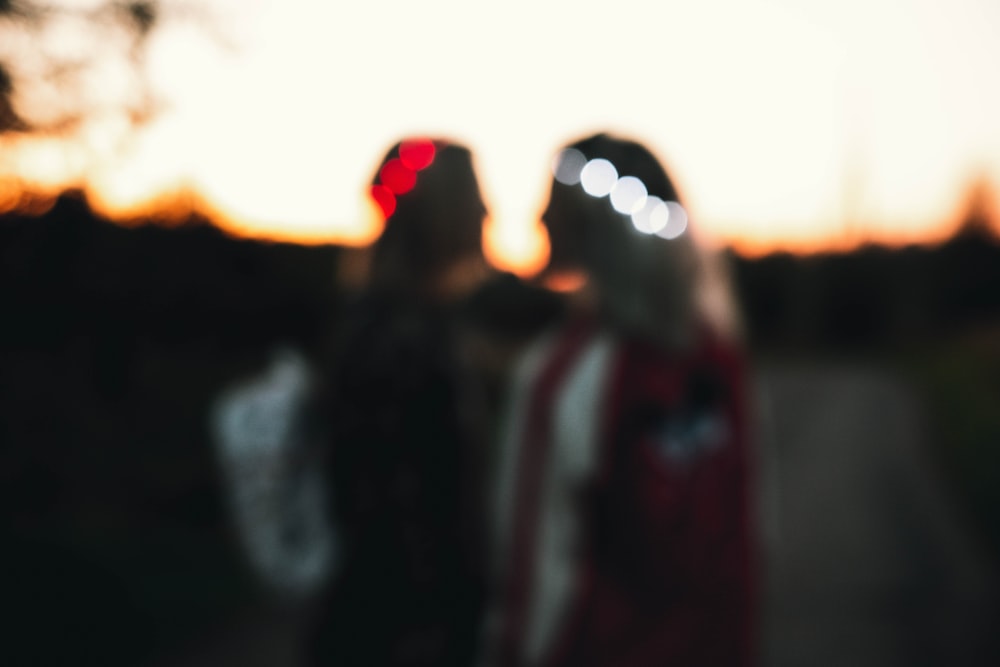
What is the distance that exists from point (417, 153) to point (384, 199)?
125 mm

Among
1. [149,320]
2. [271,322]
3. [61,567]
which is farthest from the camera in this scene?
[271,322]

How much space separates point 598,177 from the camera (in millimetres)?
1812

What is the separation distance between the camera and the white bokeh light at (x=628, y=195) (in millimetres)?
1794

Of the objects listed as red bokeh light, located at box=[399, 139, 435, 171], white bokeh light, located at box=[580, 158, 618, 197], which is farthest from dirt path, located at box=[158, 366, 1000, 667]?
red bokeh light, located at box=[399, 139, 435, 171]

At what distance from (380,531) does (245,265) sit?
2720mm

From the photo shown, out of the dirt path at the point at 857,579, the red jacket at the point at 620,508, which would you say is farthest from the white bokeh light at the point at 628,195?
the dirt path at the point at 857,579

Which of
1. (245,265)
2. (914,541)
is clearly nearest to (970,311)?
(914,541)

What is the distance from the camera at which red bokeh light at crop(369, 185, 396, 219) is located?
2.01 meters

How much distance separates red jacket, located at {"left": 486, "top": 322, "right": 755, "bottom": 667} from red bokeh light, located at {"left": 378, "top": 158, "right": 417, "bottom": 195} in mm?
479

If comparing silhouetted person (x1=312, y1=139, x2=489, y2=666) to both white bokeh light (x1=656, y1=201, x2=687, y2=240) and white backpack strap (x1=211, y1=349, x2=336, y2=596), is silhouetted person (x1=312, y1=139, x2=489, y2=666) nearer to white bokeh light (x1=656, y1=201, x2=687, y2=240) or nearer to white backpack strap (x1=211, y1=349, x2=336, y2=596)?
white backpack strap (x1=211, y1=349, x2=336, y2=596)

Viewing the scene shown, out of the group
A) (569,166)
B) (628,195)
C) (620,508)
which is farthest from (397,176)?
(620,508)

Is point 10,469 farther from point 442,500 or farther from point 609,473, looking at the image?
point 609,473

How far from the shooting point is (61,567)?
4816 millimetres

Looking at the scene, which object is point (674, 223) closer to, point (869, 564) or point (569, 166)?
point (569, 166)
